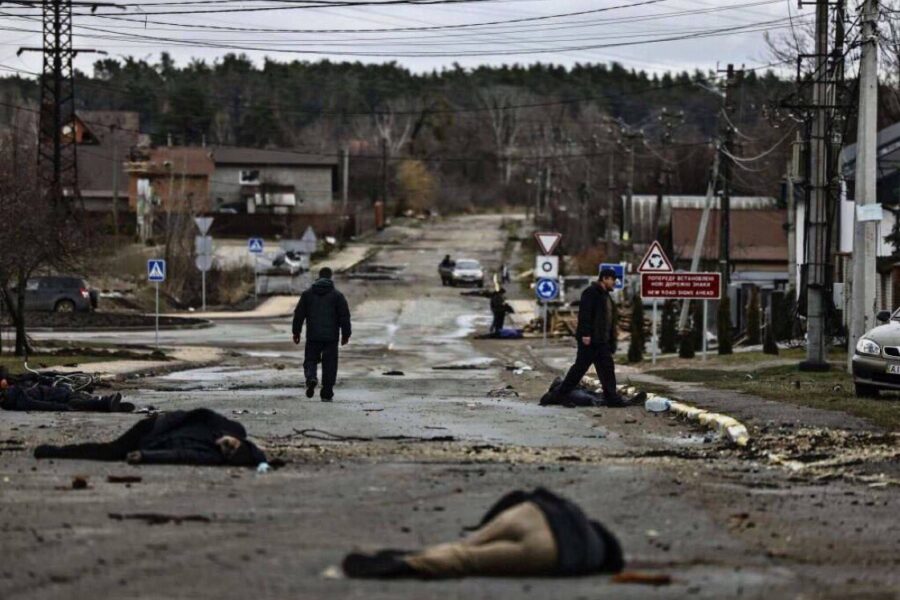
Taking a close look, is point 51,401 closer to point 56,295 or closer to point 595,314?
point 595,314

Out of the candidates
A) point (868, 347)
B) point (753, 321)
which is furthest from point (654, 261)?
point (868, 347)

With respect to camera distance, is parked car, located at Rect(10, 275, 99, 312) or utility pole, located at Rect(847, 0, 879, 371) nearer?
utility pole, located at Rect(847, 0, 879, 371)

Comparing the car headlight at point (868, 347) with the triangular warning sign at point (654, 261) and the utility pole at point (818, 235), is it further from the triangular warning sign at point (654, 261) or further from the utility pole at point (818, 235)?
the triangular warning sign at point (654, 261)

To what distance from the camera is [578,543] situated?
26.7ft

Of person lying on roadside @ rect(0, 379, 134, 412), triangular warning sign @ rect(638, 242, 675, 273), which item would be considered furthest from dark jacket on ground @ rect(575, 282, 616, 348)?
triangular warning sign @ rect(638, 242, 675, 273)

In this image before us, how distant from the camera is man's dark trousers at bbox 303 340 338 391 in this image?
2219 centimetres

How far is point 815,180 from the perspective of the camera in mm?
30547

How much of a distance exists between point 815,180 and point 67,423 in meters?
17.8

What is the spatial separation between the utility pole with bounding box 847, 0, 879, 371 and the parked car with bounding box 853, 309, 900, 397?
551cm

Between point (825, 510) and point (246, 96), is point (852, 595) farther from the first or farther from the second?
point (246, 96)

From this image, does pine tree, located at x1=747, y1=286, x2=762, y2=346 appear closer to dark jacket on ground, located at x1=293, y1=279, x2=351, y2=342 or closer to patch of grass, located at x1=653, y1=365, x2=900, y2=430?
patch of grass, located at x1=653, y1=365, x2=900, y2=430

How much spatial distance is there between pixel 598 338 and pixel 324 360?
383 centimetres

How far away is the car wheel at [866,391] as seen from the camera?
22.1 m

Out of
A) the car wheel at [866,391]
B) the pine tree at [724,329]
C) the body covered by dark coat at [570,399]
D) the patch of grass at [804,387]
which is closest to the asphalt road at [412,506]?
the body covered by dark coat at [570,399]
